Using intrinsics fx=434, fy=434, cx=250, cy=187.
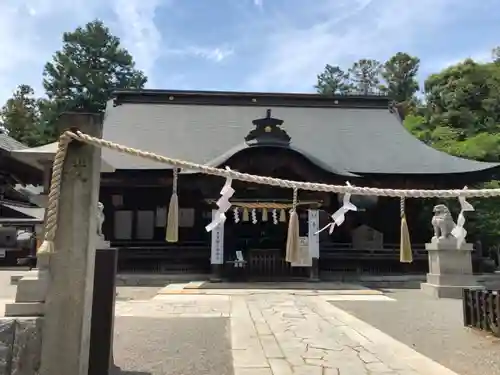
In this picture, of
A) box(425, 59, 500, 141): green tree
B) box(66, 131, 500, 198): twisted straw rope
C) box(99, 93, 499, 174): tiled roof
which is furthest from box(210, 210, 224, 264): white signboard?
box(425, 59, 500, 141): green tree

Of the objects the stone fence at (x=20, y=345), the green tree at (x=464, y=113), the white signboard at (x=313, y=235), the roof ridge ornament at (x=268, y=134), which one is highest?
the green tree at (x=464, y=113)

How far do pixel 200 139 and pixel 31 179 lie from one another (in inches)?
295

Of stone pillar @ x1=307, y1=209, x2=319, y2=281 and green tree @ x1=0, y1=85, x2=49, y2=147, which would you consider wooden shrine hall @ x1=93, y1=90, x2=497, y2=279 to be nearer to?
stone pillar @ x1=307, y1=209, x2=319, y2=281

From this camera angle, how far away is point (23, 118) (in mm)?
39938

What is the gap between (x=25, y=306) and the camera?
3.32 metres

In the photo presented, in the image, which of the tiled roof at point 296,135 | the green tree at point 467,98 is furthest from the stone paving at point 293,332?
the green tree at point 467,98

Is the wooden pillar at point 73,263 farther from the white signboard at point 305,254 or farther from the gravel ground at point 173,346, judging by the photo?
the white signboard at point 305,254

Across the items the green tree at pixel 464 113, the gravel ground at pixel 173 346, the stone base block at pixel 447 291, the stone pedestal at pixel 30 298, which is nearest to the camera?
the stone pedestal at pixel 30 298

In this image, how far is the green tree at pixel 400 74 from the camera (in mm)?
48969

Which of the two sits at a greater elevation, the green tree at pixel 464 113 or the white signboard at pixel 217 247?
the green tree at pixel 464 113

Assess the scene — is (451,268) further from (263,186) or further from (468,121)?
(468,121)

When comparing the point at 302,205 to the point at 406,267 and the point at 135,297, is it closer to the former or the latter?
the point at 406,267

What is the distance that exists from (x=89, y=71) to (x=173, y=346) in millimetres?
40910

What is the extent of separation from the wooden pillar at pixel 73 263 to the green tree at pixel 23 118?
36.4m
